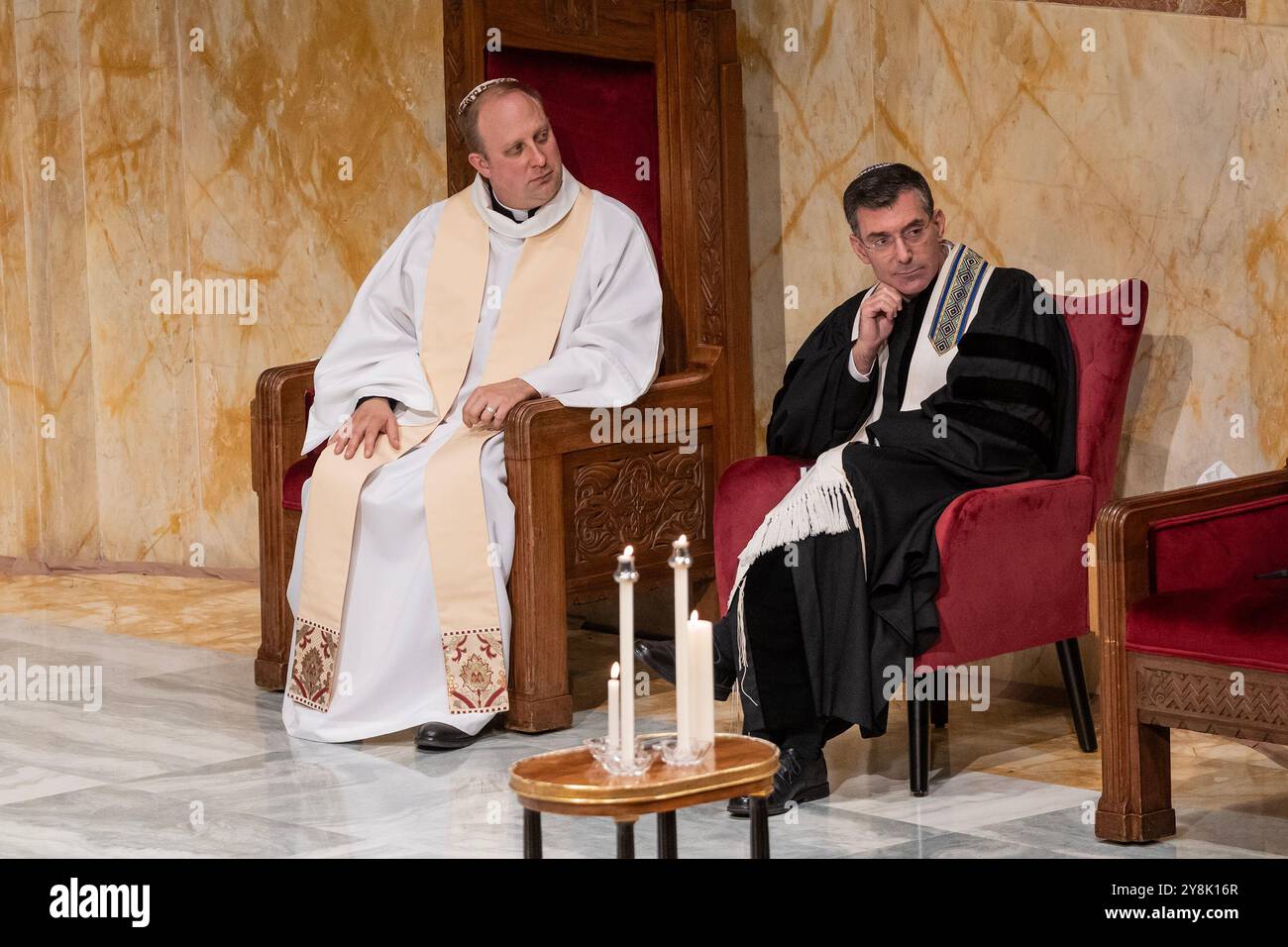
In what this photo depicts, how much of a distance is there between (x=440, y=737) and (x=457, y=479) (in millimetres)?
734

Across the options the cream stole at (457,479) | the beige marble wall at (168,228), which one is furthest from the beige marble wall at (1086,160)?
the beige marble wall at (168,228)

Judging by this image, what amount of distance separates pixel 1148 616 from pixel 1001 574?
2.33 ft

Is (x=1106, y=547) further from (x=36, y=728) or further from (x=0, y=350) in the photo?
(x=0, y=350)

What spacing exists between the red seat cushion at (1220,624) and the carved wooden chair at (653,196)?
2.04 metres

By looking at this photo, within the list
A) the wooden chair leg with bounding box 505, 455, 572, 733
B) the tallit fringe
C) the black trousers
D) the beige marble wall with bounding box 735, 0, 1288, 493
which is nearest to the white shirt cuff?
the tallit fringe

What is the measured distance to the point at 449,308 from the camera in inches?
240

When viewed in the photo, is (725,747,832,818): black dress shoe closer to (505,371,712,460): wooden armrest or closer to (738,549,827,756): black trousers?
(738,549,827,756): black trousers

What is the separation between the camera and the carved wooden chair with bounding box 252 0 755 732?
19.8ft

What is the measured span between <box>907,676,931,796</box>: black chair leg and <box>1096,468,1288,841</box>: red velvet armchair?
59cm

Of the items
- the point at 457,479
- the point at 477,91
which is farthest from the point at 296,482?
the point at 477,91

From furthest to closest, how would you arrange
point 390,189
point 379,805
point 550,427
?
1. point 390,189
2. point 550,427
3. point 379,805

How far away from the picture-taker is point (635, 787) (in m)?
3.06

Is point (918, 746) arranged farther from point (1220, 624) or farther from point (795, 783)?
point (1220, 624)

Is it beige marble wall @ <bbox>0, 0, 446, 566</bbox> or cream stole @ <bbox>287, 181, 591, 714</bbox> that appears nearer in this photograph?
cream stole @ <bbox>287, 181, 591, 714</bbox>
